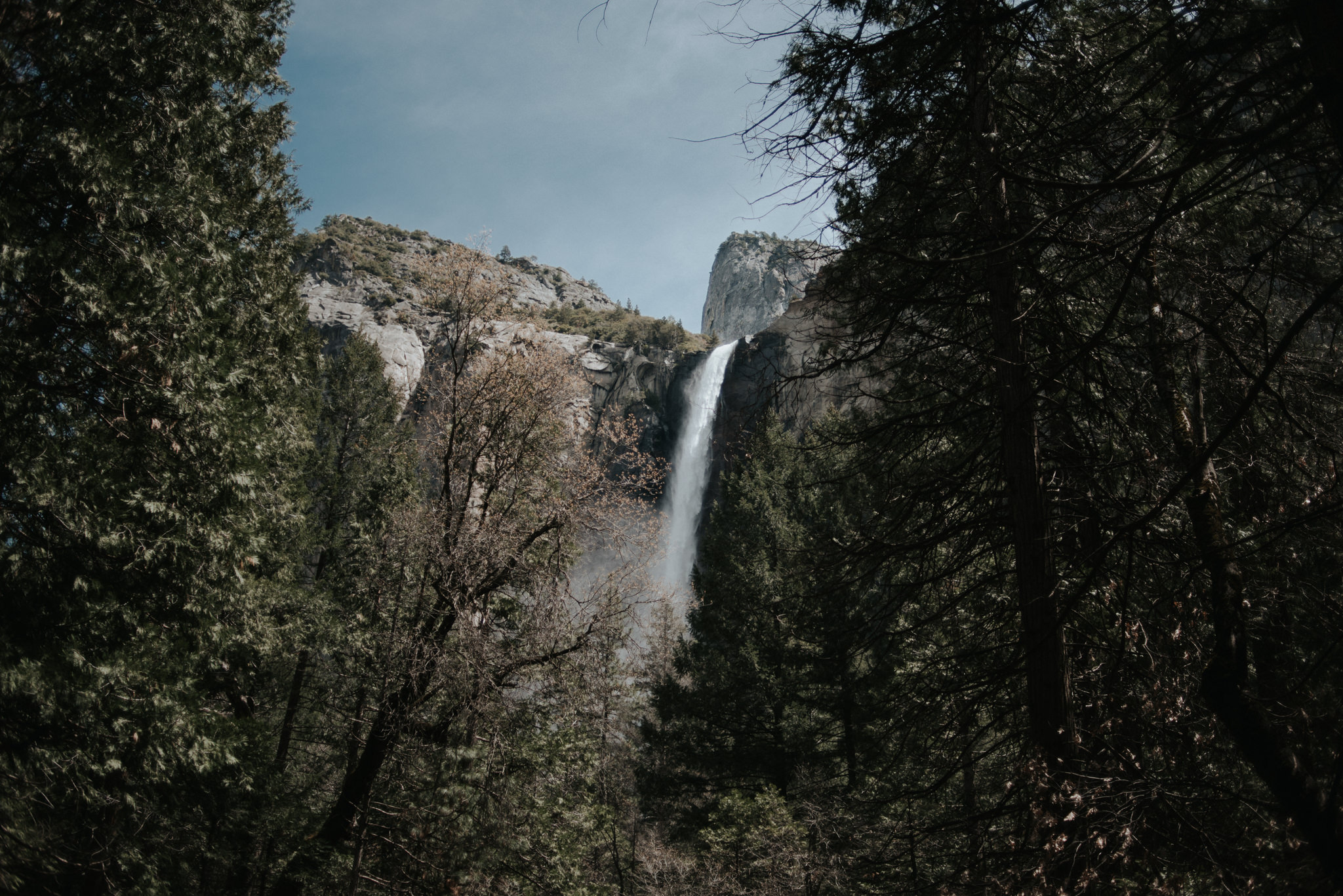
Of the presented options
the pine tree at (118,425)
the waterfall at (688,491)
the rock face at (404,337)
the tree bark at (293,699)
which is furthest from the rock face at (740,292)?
the pine tree at (118,425)

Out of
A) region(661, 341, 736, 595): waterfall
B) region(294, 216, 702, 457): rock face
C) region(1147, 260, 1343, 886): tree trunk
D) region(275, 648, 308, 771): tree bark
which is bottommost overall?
region(275, 648, 308, 771): tree bark

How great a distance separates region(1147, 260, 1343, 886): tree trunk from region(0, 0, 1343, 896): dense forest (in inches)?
1.1

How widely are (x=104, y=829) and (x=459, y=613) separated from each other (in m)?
4.03

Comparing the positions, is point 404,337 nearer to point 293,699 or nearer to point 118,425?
point 293,699

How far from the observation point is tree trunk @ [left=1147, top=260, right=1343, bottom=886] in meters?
2.99

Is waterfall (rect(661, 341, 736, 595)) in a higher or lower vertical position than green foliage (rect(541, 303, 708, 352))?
lower

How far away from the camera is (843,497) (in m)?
8.45

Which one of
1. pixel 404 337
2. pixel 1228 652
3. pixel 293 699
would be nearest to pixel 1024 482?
pixel 1228 652

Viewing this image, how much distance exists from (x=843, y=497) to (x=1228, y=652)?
5.08 m

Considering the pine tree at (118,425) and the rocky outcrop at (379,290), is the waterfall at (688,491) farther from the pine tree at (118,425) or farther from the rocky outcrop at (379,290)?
the pine tree at (118,425)

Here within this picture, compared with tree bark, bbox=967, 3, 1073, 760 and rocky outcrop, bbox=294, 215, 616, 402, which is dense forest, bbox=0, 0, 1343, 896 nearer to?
tree bark, bbox=967, 3, 1073, 760

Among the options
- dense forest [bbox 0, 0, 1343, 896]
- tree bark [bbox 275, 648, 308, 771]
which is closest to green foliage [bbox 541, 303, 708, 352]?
tree bark [bbox 275, 648, 308, 771]

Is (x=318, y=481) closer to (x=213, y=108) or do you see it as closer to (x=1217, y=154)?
(x=213, y=108)

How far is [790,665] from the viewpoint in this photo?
15.8m
